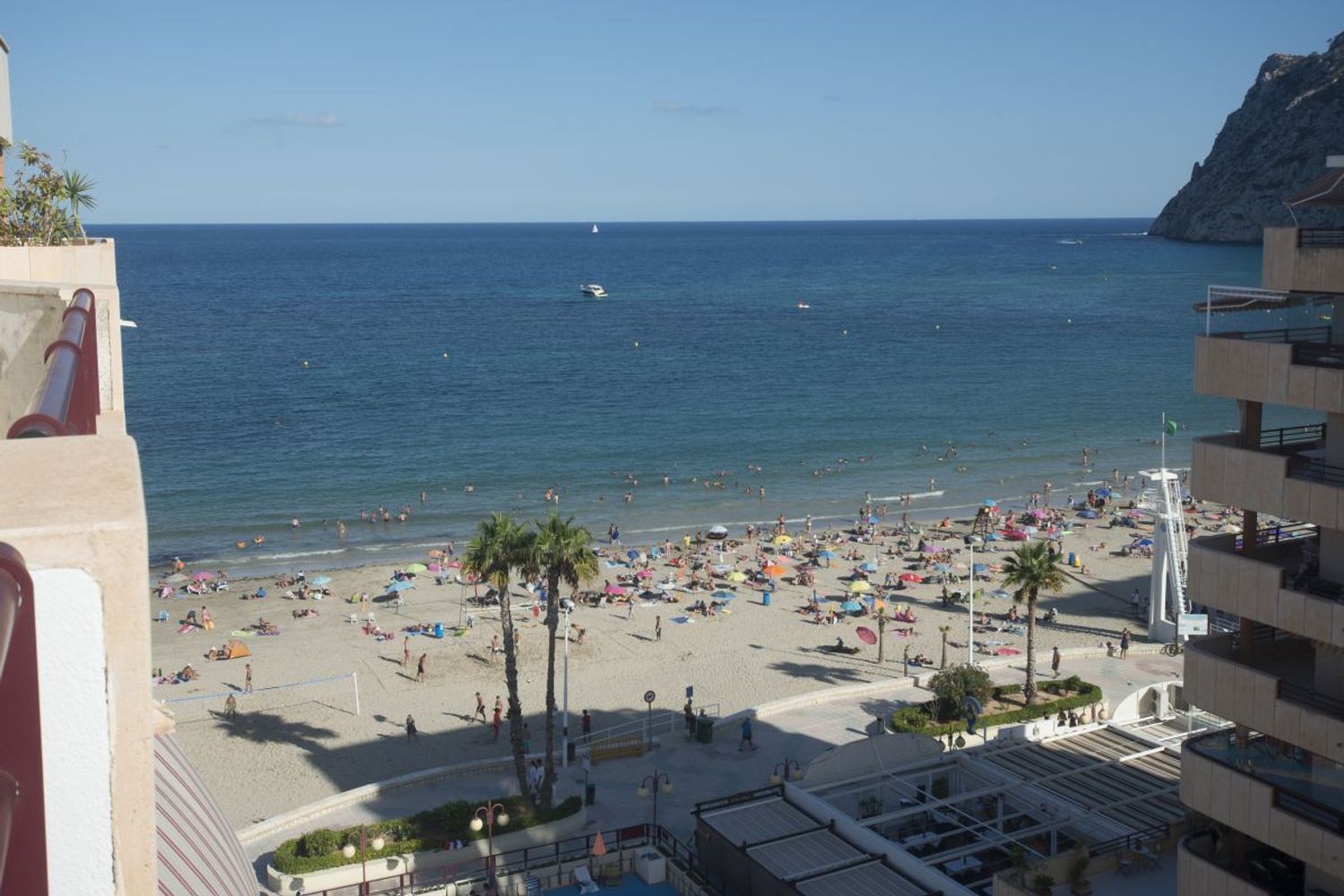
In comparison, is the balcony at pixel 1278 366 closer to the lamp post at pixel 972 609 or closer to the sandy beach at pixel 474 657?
the lamp post at pixel 972 609

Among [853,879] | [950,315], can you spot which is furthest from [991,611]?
[950,315]

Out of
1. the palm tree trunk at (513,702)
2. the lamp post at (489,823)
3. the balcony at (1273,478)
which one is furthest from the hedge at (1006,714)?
the balcony at (1273,478)

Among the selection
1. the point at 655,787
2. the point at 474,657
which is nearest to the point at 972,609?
the point at 474,657

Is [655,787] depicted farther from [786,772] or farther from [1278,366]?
[1278,366]

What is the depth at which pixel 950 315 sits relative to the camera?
5896 inches

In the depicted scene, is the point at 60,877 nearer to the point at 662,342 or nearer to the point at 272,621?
the point at 272,621

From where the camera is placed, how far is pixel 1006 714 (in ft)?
109

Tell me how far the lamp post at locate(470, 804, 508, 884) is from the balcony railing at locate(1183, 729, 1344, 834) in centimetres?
1318

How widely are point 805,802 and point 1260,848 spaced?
992 cm

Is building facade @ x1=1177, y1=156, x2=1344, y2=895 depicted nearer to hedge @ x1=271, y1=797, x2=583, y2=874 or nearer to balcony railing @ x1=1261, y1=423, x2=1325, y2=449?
balcony railing @ x1=1261, y1=423, x2=1325, y2=449

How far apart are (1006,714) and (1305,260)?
65.8 ft

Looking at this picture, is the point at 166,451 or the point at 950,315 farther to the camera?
the point at 950,315

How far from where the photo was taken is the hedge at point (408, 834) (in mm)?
25438

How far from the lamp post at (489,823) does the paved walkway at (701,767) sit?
211 centimetres
